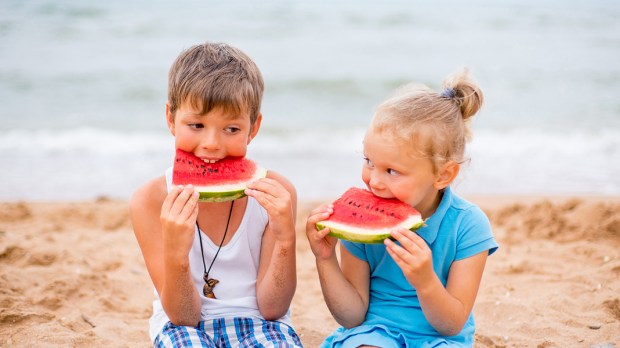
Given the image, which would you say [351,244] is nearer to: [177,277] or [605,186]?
[177,277]

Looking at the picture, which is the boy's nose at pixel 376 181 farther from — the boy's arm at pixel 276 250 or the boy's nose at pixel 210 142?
the boy's nose at pixel 210 142

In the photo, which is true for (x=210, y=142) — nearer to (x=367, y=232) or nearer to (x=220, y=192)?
(x=220, y=192)

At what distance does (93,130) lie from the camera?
34.8ft

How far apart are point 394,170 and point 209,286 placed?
1232 mm

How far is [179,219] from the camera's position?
3.17 meters

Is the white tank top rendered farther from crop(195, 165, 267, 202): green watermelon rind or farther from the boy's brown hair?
the boy's brown hair

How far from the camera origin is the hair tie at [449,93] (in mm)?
3428

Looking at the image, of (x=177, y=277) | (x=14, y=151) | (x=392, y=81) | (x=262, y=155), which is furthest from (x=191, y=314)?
(x=392, y=81)

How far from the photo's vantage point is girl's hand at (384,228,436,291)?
10.0ft

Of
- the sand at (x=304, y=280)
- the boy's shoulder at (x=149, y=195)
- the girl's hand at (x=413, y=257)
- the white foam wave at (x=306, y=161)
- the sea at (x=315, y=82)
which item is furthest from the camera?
the sea at (x=315, y=82)

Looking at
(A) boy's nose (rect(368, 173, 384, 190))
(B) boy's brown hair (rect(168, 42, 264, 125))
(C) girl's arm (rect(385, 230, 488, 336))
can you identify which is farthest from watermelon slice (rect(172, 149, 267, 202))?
(C) girl's arm (rect(385, 230, 488, 336))

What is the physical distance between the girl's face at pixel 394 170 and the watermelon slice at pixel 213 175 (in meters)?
0.65

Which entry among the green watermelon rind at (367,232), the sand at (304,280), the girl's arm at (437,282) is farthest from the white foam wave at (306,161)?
the green watermelon rind at (367,232)

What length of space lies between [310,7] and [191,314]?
17277 millimetres
